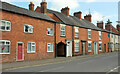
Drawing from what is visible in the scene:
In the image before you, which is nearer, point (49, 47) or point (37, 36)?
point (37, 36)

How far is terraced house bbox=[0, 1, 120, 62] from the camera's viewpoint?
17.9 m

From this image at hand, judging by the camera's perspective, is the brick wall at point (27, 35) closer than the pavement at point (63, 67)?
No

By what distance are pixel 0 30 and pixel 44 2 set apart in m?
12.0

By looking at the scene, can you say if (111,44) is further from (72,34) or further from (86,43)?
(72,34)

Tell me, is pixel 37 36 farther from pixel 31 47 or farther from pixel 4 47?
pixel 4 47

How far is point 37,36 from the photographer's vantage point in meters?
22.1

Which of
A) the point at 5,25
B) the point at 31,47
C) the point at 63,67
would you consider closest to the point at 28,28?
the point at 31,47

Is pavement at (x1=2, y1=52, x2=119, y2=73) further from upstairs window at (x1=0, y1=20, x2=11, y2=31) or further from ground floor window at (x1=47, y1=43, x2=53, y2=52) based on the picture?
ground floor window at (x1=47, y1=43, x2=53, y2=52)

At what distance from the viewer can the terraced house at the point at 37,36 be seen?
17.9m

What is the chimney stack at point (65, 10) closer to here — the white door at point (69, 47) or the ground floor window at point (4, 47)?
the white door at point (69, 47)

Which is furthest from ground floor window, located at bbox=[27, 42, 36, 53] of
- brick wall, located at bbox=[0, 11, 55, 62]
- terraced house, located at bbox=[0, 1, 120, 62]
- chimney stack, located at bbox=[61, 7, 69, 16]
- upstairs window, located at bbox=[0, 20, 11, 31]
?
chimney stack, located at bbox=[61, 7, 69, 16]

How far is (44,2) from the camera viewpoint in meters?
27.1

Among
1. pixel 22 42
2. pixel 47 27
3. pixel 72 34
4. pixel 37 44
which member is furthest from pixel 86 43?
pixel 22 42

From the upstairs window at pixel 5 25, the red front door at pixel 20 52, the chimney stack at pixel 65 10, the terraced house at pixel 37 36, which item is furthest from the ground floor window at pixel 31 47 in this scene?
the chimney stack at pixel 65 10
